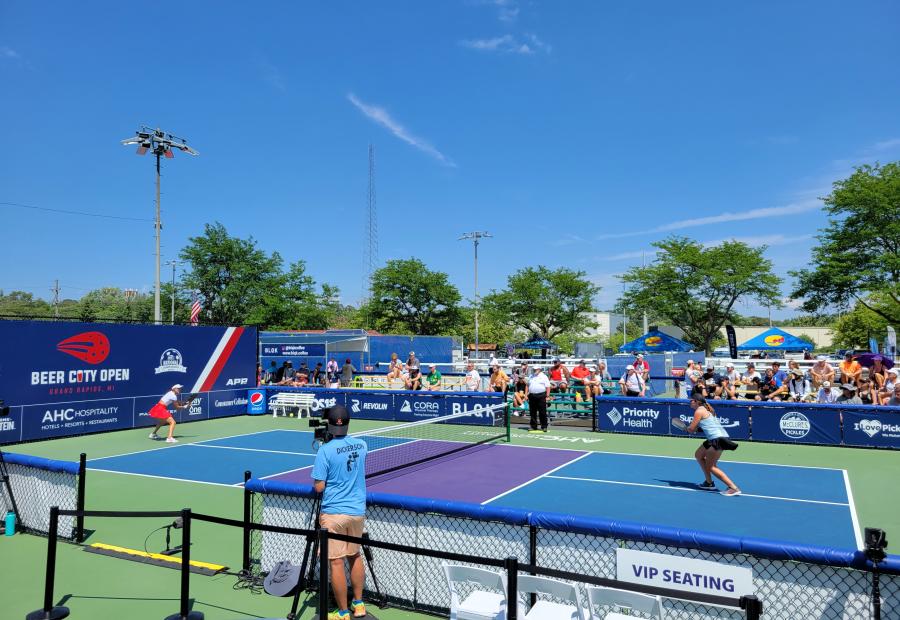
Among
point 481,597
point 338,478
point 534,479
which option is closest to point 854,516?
point 534,479

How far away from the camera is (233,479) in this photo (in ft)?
44.1

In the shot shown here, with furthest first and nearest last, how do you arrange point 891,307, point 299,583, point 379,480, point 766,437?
1. point 891,307
2. point 766,437
3. point 379,480
4. point 299,583

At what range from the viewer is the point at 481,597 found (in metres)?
5.22

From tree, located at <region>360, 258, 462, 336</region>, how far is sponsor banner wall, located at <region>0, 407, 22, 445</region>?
168ft

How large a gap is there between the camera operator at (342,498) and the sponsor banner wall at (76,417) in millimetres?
16015

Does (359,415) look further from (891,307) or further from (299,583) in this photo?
(891,307)

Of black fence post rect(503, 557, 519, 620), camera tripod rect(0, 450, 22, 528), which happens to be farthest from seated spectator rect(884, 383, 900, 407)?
camera tripod rect(0, 450, 22, 528)

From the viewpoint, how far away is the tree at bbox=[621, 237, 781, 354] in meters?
48.9

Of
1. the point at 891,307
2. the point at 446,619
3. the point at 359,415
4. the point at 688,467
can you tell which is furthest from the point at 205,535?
the point at 891,307

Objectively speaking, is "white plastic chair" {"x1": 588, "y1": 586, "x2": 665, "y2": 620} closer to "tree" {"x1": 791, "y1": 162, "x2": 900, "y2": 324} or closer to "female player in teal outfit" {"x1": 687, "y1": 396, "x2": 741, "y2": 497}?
"female player in teal outfit" {"x1": 687, "y1": 396, "x2": 741, "y2": 497}

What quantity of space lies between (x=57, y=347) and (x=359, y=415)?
9.94 m

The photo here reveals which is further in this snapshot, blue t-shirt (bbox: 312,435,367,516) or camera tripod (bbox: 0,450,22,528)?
camera tripod (bbox: 0,450,22,528)

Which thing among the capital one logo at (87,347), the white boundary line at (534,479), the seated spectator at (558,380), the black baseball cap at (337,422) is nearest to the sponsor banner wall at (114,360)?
the capital one logo at (87,347)

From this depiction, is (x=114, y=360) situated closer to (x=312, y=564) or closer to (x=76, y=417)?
(x=76, y=417)
